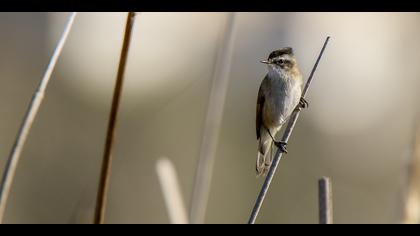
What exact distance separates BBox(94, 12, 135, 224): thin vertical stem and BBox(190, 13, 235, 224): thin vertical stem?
68 cm

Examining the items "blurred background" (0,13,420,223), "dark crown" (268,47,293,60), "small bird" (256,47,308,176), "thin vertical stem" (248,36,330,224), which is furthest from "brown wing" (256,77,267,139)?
"blurred background" (0,13,420,223)

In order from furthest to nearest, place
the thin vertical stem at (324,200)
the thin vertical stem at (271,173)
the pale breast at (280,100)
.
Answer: the pale breast at (280,100), the thin vertical stem at (271,173), the thin vertical stem at (324,200)

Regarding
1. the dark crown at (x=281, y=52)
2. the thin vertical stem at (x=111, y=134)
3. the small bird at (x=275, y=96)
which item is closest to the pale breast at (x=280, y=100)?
the small bird at (x=275, y=96)

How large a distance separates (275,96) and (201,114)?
22.0 feet

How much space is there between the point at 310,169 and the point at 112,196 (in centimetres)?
292

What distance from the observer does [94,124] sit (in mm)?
9094

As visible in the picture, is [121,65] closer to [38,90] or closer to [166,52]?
[38,90]

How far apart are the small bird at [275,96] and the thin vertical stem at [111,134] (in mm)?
1647

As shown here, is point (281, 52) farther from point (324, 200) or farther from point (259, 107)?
point (324, 200)

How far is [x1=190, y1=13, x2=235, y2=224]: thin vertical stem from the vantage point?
92.3 inches

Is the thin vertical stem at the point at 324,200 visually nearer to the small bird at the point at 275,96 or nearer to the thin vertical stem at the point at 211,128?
the thin vertical stem at the point at 211,128

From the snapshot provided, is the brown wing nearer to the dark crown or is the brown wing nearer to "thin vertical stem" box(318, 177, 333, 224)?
the dark crown

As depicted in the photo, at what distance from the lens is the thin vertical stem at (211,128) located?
2344mm
